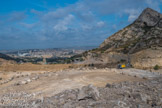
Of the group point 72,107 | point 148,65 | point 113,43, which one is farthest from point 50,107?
point 113,43

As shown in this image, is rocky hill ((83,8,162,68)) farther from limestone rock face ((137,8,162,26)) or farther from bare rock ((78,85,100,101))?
bare rock ((78,85,100,101))

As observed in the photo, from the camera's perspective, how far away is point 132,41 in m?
65.2

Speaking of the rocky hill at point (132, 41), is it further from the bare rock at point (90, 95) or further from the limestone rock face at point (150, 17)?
the bare rock at point (90, 95)

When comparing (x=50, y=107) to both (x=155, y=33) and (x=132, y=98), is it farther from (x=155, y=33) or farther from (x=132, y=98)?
(x=155, y=33)

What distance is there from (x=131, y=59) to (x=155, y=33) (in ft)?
88.8

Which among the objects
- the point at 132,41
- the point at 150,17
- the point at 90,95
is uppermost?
the point at 150,17

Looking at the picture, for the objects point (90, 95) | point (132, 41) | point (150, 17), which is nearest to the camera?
point (90, 95)

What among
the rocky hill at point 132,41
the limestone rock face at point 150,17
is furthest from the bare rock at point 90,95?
the limestone rock face at point 150,17

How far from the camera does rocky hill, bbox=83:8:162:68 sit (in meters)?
46.2

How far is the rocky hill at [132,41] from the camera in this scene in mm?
46250

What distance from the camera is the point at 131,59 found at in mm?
38938

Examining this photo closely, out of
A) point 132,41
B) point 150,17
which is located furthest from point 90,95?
point 150,17

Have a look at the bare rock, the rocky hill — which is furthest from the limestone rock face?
the bare rock

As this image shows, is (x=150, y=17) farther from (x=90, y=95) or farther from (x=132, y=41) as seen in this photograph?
(x=90, y=95)
